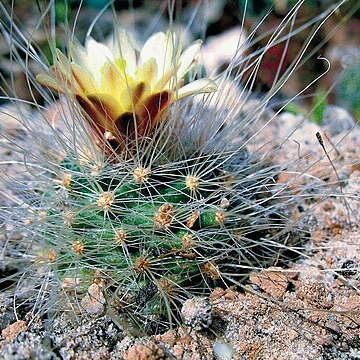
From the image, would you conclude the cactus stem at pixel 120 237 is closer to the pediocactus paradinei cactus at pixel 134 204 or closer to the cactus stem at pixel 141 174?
the pediocactus paradinei cactus at pixel 134 204

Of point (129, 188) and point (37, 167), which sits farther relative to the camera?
point (37, 167)

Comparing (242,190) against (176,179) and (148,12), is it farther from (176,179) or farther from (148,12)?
(148,12)

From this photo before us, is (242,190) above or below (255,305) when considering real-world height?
above

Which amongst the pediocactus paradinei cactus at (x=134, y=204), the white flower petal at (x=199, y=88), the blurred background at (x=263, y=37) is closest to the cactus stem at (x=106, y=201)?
the pediocactus paradinei cactus at (x=134, y=204)

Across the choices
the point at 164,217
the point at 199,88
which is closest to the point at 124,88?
the point at 199,88

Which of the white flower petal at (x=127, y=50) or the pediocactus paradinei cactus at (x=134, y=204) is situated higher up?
the white flower petal at (x=127, y=50)

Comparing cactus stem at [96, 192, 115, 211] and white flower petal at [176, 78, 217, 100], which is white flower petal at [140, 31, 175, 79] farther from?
cactus stem at [96, 192, 115, 211]

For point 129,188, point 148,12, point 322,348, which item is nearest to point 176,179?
point 129,188
